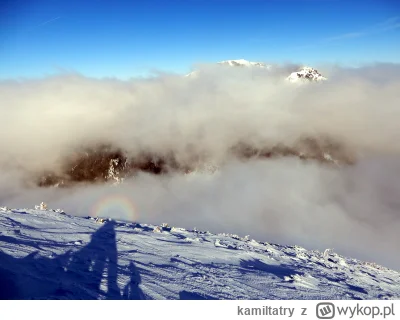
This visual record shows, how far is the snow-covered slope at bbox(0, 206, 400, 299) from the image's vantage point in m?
5.93

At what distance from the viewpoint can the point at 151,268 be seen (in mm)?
7273

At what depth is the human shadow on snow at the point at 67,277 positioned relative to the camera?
545cm

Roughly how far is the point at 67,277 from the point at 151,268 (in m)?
1.96
